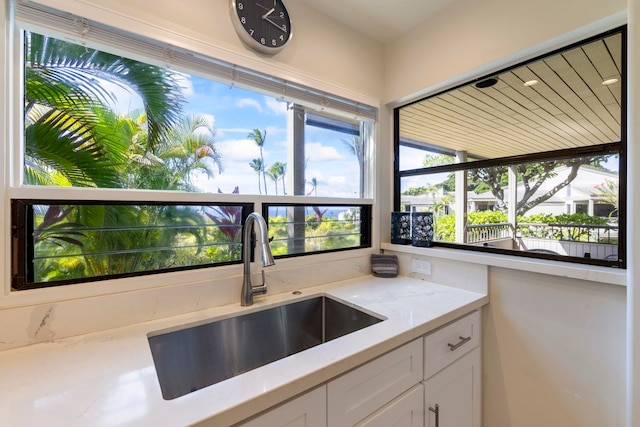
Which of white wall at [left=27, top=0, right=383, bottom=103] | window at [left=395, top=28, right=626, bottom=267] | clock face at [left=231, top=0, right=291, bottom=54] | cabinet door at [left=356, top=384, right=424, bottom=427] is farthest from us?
clock face at [left=231, top=0, right=291, bottom=54]

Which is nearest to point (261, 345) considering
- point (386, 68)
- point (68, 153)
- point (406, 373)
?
point (406, 373)

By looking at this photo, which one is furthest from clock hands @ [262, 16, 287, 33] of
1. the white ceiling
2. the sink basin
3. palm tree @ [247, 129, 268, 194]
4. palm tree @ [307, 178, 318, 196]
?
the sink basin

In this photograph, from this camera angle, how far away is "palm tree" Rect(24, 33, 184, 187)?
0.96m

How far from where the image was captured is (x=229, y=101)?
136 cm

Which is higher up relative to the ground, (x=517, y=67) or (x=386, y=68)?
(x=386, y=68)

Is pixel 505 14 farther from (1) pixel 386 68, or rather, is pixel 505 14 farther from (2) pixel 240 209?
(2) pixel 240 209

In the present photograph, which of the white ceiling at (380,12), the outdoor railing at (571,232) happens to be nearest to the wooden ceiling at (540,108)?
the outdoor railing at (571,232)

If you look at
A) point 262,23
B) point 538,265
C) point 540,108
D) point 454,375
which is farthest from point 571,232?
point 262,23

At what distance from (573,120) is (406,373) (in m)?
1.29

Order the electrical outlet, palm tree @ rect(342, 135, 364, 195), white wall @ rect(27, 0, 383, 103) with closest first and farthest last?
white wall @ rect(27, 0, 383, 103)
the electrical outlet
palm tree @ rect(342, 135, 364, 195)

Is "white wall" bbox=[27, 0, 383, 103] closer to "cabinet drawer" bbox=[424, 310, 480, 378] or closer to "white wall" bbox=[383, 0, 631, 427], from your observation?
"white wall" bbox=[383, 0, 631, 427]

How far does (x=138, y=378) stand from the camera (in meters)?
0.72

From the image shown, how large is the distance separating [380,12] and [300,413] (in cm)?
189

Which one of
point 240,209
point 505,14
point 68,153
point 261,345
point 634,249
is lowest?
point 261,345
